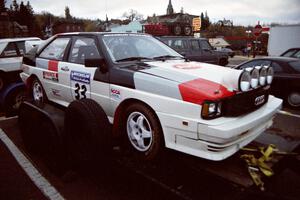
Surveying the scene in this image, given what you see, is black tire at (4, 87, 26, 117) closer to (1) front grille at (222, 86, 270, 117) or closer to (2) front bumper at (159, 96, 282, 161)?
(2) front bumper at (159, 96, 282, 161)

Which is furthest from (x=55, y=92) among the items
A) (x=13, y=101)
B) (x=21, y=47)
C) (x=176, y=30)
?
(x=176, y=30)

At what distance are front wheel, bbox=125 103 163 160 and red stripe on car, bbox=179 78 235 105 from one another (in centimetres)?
44

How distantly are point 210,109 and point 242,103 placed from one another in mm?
398

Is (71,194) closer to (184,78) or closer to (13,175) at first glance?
(13,175)

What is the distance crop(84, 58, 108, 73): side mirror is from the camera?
10.5 ft

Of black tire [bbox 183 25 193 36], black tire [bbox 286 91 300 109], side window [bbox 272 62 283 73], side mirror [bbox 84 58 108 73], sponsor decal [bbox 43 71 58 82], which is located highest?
black tire [bbox 183 25 193 36]

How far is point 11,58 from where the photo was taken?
702cm

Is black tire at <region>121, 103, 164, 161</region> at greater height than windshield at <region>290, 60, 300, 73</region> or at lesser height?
lesser

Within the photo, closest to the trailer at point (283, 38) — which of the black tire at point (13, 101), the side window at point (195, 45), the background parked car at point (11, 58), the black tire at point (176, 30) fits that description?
the black tire at point (176, 30)

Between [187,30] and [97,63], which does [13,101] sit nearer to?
[97,63]

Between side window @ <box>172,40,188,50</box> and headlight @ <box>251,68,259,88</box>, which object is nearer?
headlight @ <box>251,68,259,88</box>

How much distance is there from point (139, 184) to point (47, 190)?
109 centimetres

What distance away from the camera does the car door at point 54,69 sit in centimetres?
413

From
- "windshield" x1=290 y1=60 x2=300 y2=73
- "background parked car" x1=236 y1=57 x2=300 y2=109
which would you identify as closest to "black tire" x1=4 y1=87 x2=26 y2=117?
"background parked car" x1=236 y1=57 x2=300 y2=109
